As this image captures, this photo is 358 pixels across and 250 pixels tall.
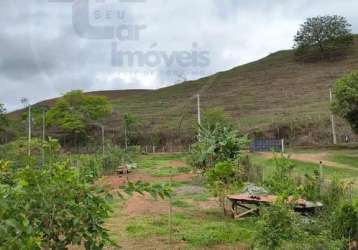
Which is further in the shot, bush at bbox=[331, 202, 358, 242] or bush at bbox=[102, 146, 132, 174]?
bush at bbox=[102, 146, 132, 174]

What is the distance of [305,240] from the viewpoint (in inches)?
243

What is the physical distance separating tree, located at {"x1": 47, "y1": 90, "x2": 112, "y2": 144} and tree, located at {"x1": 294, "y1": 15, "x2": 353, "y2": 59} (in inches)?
1335

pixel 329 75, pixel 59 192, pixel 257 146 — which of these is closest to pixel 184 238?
pixel 59 192

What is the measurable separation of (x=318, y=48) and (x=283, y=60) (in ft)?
22.4

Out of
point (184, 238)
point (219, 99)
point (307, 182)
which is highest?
point (219, 99)

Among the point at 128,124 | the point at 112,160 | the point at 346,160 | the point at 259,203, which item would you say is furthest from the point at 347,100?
the point at 128,124

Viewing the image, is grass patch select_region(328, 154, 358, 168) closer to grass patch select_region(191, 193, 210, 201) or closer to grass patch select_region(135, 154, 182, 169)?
grass patch select_region(135, 154, 182, 169)

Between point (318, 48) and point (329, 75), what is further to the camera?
point (318, 48)

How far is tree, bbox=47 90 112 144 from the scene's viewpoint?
168 feet

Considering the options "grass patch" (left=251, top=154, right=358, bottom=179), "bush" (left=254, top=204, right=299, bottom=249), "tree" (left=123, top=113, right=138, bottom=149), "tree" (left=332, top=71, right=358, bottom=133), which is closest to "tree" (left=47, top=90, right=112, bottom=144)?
"tree" (left=123, top=113, right=138, bottom=149)

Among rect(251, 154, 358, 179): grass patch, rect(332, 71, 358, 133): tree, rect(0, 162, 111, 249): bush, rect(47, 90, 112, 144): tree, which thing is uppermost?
rect(47, 90, 112, 144): tree

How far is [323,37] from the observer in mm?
72188

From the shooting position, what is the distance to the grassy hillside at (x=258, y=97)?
1889 inches

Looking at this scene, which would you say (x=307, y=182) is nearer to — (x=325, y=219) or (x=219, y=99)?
(x=325, y=219)
